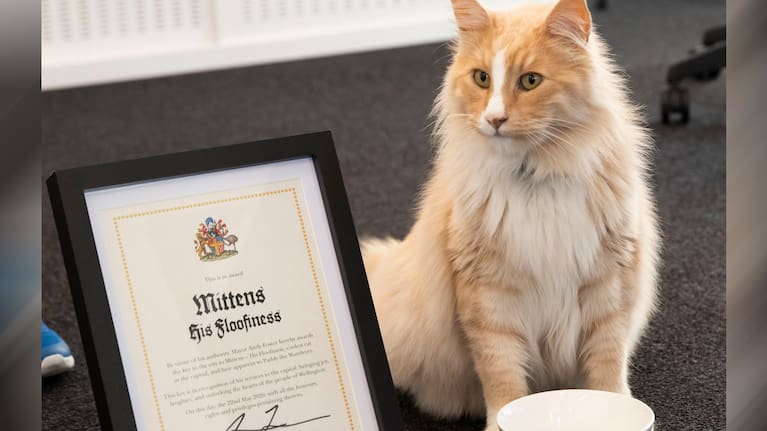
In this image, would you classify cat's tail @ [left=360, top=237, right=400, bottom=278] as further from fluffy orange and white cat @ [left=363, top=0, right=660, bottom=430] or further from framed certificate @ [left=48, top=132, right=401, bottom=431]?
framed certificate @ [left=48, top=132, right=401, bottom=431]

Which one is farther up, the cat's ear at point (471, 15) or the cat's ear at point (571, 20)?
the cat's ear at point (471, 15)

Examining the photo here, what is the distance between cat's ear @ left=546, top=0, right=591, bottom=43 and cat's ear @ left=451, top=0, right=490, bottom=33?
0.29 ft

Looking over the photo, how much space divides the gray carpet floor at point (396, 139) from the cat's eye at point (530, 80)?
0.52 meters

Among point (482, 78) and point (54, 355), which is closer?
point (482, 78)

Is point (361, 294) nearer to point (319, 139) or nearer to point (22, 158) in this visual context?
point (319, 139)

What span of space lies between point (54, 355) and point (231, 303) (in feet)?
2.20

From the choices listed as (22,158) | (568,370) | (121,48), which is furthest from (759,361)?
(121,48)

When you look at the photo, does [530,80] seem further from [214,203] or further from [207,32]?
[207,32]

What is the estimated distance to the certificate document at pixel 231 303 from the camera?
3.26ft

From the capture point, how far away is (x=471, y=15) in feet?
3.76
